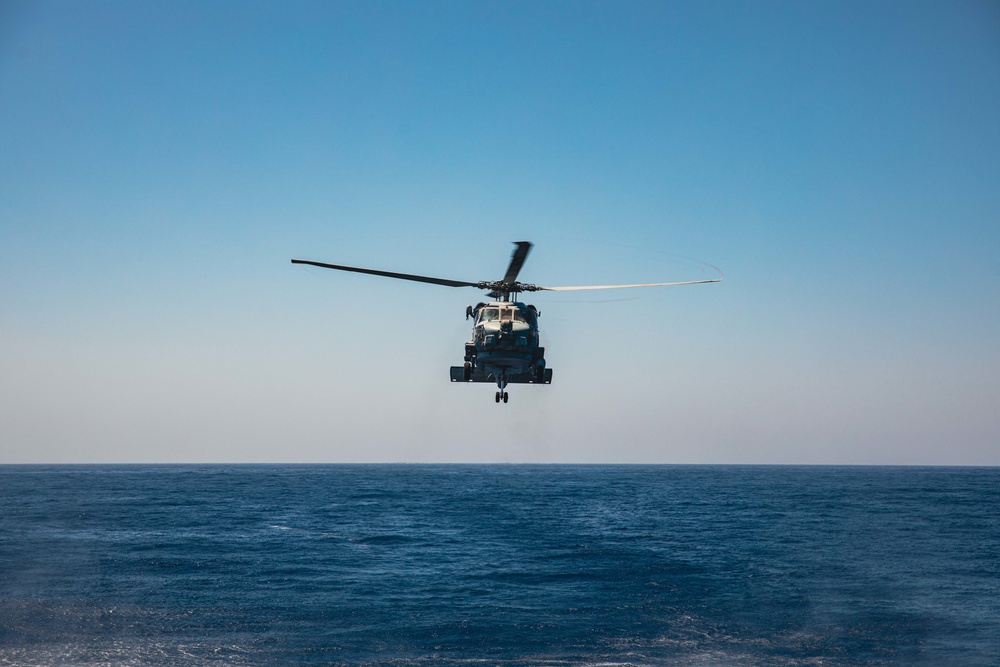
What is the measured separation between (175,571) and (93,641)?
89.3 ft

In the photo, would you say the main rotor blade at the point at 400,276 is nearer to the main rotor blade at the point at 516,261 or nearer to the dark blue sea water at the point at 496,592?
the main rotor blade at the point at 516,261

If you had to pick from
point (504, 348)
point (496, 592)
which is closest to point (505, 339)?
point (504, 348)

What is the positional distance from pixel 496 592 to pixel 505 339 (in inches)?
2392

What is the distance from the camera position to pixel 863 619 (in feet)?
260

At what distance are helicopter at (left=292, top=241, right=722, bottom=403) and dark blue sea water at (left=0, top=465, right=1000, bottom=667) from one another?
128ft

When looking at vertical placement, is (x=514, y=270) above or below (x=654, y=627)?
above

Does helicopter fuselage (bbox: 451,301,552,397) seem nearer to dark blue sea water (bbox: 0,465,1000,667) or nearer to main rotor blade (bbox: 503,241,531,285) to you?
main rotor blade (bbox: 503,241,531,285)

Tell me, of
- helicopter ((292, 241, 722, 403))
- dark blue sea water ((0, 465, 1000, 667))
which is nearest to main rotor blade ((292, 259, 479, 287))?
helicopter ((292, 241, 722, 403))

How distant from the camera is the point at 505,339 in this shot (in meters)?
34.9

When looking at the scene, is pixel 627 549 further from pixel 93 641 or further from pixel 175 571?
pixel 93 641

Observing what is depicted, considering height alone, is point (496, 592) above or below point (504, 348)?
below

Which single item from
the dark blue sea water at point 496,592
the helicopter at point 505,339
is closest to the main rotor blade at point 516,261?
the helicopter at point 505,339

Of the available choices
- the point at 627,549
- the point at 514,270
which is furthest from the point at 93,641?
the point at 627,549

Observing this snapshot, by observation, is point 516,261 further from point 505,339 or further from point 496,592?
point 496,592
